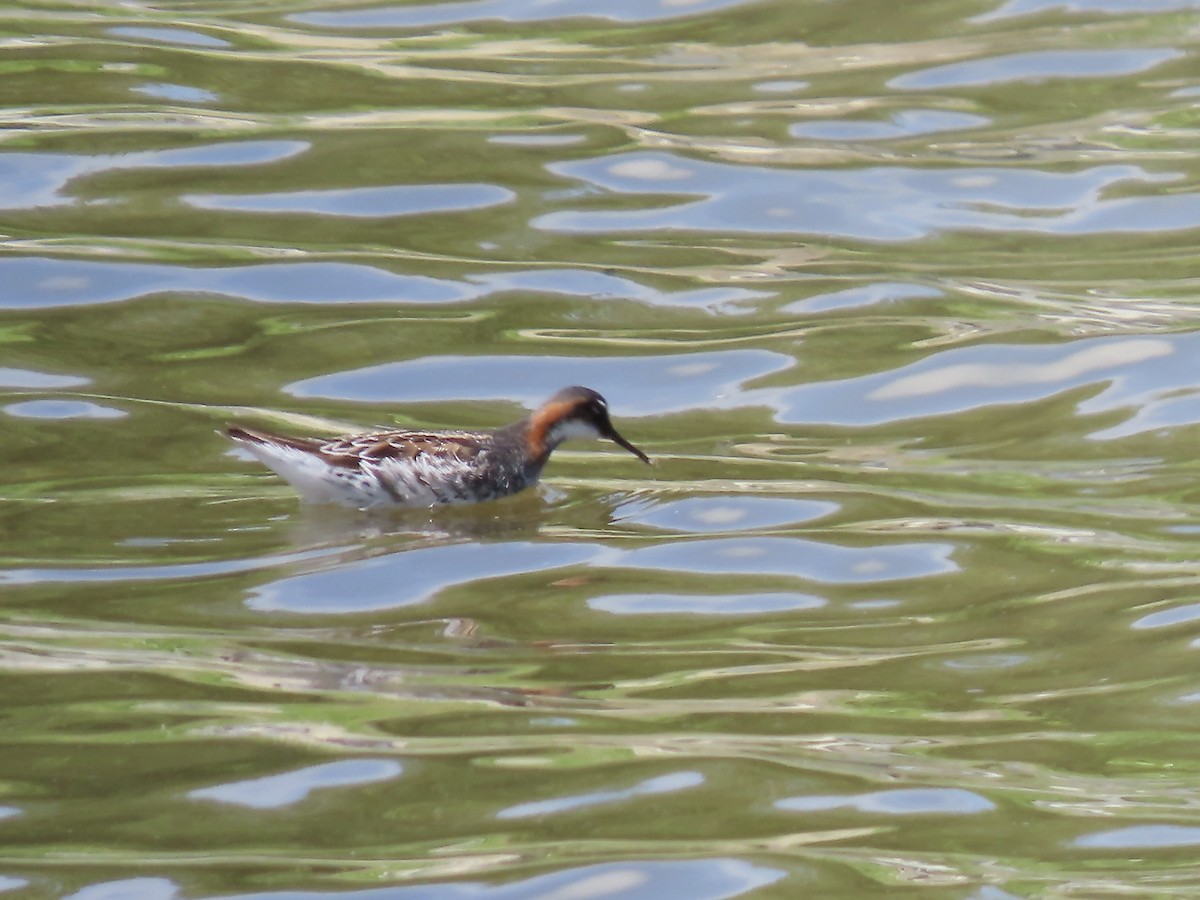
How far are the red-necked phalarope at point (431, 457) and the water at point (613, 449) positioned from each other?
0.14 metres

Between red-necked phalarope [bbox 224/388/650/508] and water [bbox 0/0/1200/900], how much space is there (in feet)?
0.46

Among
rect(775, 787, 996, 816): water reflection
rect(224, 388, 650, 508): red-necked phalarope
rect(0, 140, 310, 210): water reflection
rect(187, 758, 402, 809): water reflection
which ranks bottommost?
rect(775, 787, 996, 816): water reflection

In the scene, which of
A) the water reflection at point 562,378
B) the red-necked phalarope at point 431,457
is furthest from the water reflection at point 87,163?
the red-necked phalarope at point 431,457

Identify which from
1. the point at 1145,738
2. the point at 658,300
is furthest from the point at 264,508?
the point at 1145,738

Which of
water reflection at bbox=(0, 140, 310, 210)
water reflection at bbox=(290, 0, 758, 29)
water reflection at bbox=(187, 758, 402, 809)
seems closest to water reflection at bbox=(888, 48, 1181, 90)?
water reflection at bbox=(290, 0, 758, 29)

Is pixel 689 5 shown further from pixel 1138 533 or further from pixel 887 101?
pixel 1138 533

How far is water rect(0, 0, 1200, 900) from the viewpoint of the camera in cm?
595

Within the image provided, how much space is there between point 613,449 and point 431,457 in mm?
1328

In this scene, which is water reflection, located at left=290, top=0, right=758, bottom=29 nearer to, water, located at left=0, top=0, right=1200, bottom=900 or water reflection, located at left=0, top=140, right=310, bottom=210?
water, located at left=0, top=0, right=1200, bottom=900

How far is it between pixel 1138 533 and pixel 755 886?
3699 mm

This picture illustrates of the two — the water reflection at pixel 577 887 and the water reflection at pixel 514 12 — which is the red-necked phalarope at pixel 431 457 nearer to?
the water reflection at pixel 577 887

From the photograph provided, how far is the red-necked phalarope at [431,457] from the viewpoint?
29.5 feet

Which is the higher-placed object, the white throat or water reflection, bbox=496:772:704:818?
the white throat

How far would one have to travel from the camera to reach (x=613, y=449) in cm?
1046
